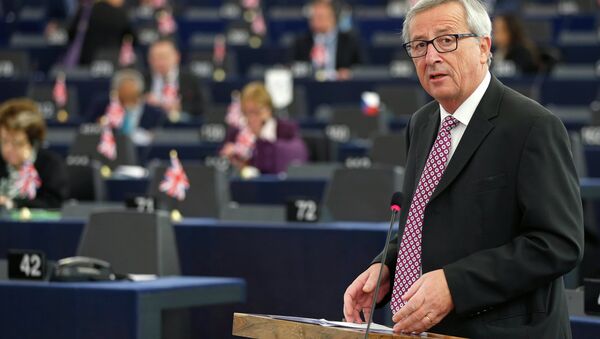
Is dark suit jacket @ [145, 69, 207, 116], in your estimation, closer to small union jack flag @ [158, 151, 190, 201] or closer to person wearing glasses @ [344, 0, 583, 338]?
small union jack flag @ [158, 151, 190, 201]

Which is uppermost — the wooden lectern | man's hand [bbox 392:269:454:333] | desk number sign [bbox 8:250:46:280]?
man's hand [bbox 392:269:454:333]

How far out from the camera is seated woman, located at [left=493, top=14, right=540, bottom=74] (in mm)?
10633

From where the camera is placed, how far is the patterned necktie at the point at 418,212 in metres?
2.84

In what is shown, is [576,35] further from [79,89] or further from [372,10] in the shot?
[79,89]

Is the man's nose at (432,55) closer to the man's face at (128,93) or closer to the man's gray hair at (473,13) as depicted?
the man's gray hair at (473,13)

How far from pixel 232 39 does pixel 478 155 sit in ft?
37.2

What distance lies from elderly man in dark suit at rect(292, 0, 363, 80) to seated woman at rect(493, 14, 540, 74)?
1.56 meters

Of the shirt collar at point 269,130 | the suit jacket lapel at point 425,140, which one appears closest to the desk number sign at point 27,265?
the suit jacket lapel at point 425,140

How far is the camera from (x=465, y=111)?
112 inches

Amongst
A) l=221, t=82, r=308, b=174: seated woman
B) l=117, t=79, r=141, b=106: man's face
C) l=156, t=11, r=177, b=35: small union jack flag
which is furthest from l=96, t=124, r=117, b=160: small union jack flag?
l=156, t=11, r=177, b=35: small union jack flag

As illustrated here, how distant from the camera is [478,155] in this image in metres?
2.77

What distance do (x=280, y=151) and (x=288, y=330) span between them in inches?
233

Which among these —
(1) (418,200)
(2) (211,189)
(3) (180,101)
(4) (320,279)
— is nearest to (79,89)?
(3) (180,101)

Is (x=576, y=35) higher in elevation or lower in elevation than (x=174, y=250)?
higher
